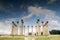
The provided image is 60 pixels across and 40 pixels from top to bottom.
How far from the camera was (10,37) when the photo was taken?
26109mm

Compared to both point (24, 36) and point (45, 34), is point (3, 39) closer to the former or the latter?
point (24, 36)

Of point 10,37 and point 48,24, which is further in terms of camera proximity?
point 48,24

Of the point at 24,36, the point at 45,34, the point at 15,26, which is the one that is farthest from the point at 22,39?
the point at 45,34

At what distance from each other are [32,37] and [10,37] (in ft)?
14.1

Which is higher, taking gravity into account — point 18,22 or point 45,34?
point 18,22

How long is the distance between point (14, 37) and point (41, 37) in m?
5.29

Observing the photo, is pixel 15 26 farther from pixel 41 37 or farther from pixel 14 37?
pixel 41 37

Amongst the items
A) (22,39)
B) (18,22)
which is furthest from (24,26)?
(22,39)

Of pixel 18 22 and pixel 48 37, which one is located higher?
pixel 18 22

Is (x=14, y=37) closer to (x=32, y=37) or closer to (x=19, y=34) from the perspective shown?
(x=19, y=34)

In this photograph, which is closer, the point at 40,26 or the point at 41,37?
the point at 41,37

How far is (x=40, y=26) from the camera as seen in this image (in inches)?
1103

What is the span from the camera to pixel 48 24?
2830 cm

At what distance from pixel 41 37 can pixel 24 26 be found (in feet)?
14.6
